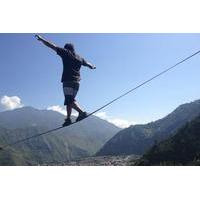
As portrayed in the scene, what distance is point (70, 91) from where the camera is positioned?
434 inches

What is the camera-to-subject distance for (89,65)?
11281 mm

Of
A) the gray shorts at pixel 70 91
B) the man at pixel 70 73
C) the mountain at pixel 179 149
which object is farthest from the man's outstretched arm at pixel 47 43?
the mountain at pixel 179 149

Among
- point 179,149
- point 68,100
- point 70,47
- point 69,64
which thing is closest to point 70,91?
point 68,100

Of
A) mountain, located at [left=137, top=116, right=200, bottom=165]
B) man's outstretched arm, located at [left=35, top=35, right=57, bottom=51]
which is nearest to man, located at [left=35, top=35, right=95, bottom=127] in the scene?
man's outstretched arm, located at [left=35, top=35, right=57, bottom=51]

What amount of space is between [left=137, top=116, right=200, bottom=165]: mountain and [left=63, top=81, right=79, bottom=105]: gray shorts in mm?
64757

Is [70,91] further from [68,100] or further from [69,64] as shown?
[69,64]

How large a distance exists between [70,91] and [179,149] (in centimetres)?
7665

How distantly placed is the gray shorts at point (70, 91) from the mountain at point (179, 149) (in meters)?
64.8

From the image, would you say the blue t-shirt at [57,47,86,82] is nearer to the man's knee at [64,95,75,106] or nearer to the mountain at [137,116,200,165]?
the man's knee at [64,95,75,106]

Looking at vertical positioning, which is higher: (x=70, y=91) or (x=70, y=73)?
(x=70, y=73)

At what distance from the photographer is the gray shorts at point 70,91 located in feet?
36.0
